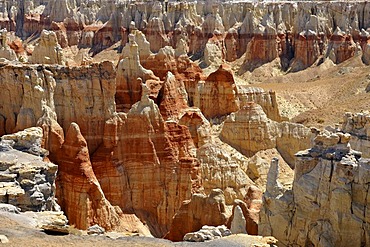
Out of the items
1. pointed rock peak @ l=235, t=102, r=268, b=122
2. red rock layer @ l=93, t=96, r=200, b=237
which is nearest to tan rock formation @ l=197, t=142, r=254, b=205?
red rock layer @ l=93, t=96, r=200, b=237

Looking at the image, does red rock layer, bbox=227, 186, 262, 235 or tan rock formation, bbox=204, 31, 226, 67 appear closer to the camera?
red rock layer, bbox=227, 186, 262, 235

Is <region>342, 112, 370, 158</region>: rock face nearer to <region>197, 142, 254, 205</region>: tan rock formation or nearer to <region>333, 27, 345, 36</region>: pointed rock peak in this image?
<region>197, 142, 254, 205</region>: tan rock formation

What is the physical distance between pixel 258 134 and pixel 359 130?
13650 millimetres

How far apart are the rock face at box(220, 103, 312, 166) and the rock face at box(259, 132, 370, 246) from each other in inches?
788

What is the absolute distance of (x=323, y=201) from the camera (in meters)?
20.0

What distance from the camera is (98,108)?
3064 centimetres

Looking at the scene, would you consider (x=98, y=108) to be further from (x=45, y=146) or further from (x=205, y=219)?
(x=205, y=219)

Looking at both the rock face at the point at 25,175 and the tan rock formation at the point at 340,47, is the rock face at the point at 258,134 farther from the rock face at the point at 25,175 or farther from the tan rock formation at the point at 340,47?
the tan rock formation at the point at 340,47

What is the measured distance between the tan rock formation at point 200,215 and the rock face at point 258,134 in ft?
53.5

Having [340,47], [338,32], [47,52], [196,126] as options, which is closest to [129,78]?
[196,126]

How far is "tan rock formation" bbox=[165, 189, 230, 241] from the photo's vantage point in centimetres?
2505

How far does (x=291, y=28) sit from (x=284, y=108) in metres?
38.9

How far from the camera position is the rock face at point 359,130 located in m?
27.1

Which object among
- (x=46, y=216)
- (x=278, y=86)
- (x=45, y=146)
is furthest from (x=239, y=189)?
(x=278, y=86)
